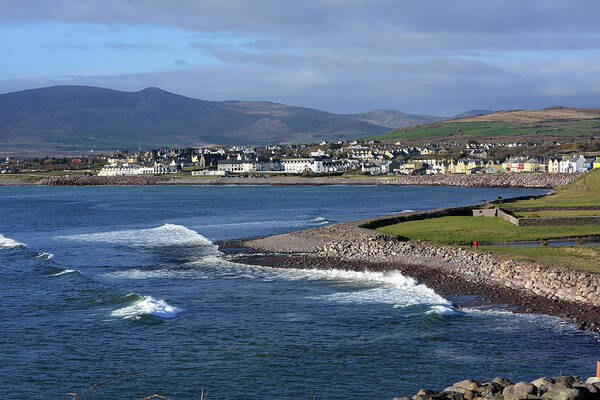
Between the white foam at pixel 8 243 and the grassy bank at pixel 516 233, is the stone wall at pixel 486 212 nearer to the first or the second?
the grassy bank at pixel 516 233

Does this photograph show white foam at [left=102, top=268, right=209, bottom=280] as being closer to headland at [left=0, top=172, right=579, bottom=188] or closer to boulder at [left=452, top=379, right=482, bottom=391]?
boulder at [left=452, top=379, right=482, bottom=391]

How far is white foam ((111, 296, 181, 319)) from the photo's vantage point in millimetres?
27547

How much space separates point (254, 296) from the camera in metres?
30.8

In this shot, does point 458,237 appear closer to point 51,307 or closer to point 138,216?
point 51,307

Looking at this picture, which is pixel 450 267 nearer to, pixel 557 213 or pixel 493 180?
pixel 557 213

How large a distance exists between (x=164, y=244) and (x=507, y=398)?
123ft

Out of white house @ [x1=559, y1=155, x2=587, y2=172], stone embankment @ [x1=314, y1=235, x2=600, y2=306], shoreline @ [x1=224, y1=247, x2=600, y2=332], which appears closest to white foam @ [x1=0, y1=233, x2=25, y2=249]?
shoreline @ [x1=224, y1=247, x2=600, y2=332]

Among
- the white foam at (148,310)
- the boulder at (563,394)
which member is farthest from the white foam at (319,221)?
the boulder at (563,394)

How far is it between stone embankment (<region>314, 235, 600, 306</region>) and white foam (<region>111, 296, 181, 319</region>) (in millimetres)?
13496

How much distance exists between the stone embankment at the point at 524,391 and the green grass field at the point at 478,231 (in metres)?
27.4

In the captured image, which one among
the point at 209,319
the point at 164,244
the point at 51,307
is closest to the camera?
the point at 209,319

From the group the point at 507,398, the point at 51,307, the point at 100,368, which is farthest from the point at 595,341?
the point at 51,307

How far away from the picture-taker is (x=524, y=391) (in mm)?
14102

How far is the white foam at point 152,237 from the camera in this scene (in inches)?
1967
